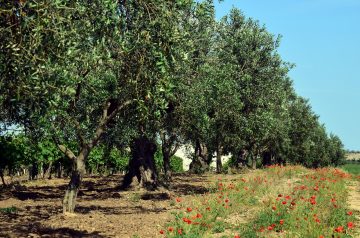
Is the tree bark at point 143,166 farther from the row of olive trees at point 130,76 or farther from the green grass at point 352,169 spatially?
the green grass at point 352,169

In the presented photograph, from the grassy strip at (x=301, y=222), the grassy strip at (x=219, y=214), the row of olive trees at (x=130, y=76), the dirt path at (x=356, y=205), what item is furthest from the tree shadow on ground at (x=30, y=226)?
the dirt path at (x=356, y=205)

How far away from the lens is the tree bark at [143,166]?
85.3 ft

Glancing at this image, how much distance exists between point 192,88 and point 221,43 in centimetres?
1626

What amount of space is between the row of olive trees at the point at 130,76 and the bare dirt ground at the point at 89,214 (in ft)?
5.22

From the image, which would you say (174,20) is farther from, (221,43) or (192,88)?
(221,43)

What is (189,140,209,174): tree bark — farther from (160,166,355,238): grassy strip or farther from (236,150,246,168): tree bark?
(160,166,355,238): grassy strip

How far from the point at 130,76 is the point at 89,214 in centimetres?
576

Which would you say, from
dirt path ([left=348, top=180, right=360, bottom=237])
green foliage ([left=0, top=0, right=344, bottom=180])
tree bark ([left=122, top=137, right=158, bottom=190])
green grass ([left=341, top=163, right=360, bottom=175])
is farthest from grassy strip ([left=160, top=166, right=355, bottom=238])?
green grass ([left=341, top=163, right=360, bottom=175])

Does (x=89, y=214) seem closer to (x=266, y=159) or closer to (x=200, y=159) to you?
(x=200, y=159)

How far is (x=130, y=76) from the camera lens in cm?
1461

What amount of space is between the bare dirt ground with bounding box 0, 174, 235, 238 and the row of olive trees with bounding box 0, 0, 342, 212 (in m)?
1.59

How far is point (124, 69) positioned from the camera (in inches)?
594

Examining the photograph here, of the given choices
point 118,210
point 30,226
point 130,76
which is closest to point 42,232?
point 30,226

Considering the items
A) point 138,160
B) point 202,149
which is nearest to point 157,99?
point 138,160
